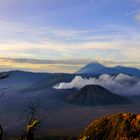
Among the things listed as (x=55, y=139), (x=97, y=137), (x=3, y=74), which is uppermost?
(x=3, y=74)

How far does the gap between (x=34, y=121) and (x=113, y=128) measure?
4309 millimetres

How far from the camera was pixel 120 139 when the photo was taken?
22.1 meters

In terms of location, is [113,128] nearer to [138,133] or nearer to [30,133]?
[138,133]

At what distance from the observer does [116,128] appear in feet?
74.9

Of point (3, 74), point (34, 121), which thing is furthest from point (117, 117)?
point (3, 74)

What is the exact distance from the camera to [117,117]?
23391 millimetres

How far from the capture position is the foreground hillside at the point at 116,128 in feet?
72.8

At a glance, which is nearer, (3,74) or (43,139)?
(3,74)

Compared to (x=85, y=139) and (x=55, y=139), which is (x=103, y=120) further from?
(x=55, y=139)

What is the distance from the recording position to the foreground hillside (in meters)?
22.2

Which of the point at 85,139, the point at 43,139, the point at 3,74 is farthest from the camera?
the point at 43,139

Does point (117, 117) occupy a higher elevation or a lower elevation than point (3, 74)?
lower

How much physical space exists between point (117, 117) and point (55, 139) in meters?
155

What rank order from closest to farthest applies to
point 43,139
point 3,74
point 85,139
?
point 3,74
point 85,139
point 43,139
